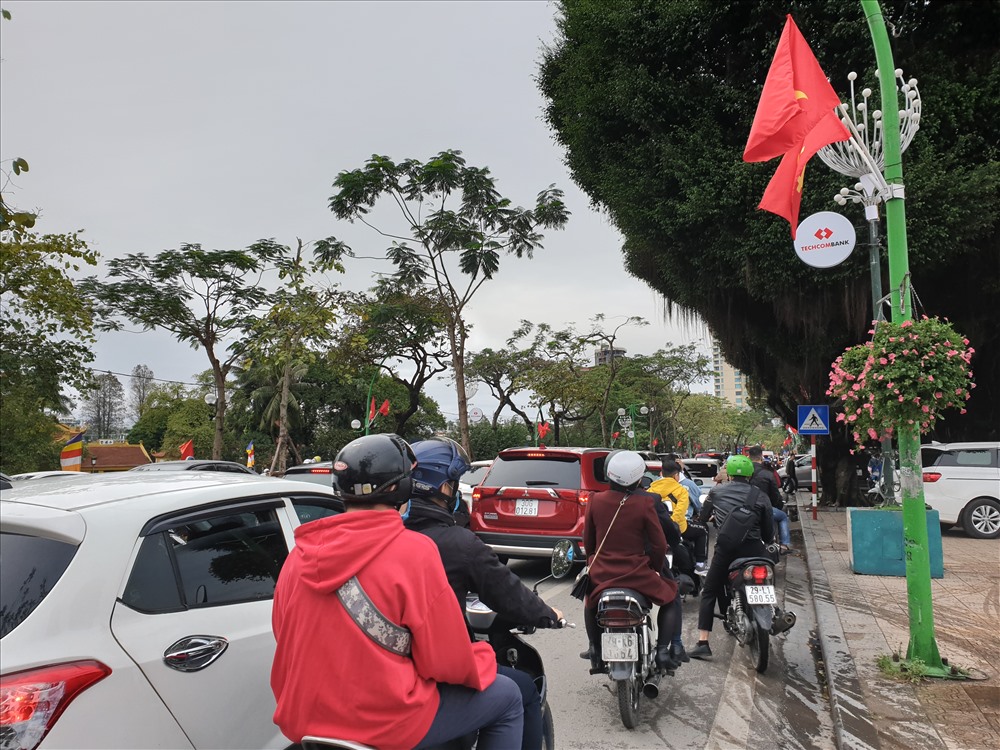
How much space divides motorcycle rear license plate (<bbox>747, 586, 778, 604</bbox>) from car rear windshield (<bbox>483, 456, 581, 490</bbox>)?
3.53 meters

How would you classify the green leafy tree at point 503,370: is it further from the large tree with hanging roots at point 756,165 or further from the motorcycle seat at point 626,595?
the motorcycle seat at point 626,595

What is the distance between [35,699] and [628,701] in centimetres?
345

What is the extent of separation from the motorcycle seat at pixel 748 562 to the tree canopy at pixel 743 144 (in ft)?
37.2

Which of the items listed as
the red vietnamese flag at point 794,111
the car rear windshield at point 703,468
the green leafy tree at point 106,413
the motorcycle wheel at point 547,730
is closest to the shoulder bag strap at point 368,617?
the motorcycle wheel at point 547,730

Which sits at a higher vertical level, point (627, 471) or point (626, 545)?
point (627, 471)

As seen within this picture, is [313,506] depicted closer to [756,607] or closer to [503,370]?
[756,607]

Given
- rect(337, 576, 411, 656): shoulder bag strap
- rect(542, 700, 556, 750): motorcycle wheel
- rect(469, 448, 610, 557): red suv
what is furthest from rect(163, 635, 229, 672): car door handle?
rect(469, 448, 610, 557): red suv

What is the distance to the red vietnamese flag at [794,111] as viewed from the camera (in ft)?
21.8

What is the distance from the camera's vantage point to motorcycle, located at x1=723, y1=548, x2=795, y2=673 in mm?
5539

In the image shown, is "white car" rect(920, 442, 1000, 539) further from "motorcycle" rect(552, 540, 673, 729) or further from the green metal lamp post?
"motorcycle" rect(552, 540, 673, 729)

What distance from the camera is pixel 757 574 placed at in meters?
5.60

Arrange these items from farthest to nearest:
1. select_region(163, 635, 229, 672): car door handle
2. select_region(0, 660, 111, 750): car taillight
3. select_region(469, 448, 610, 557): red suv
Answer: select_region(469, 448, 610, 557): red suv < select_region(163, 635, 229, 672): car door handle < select_region(0, 660, 111, 750): car taillight

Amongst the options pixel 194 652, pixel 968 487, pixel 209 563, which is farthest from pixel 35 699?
pixel 968 487

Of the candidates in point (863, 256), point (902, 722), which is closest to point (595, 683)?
point (902, 722)
